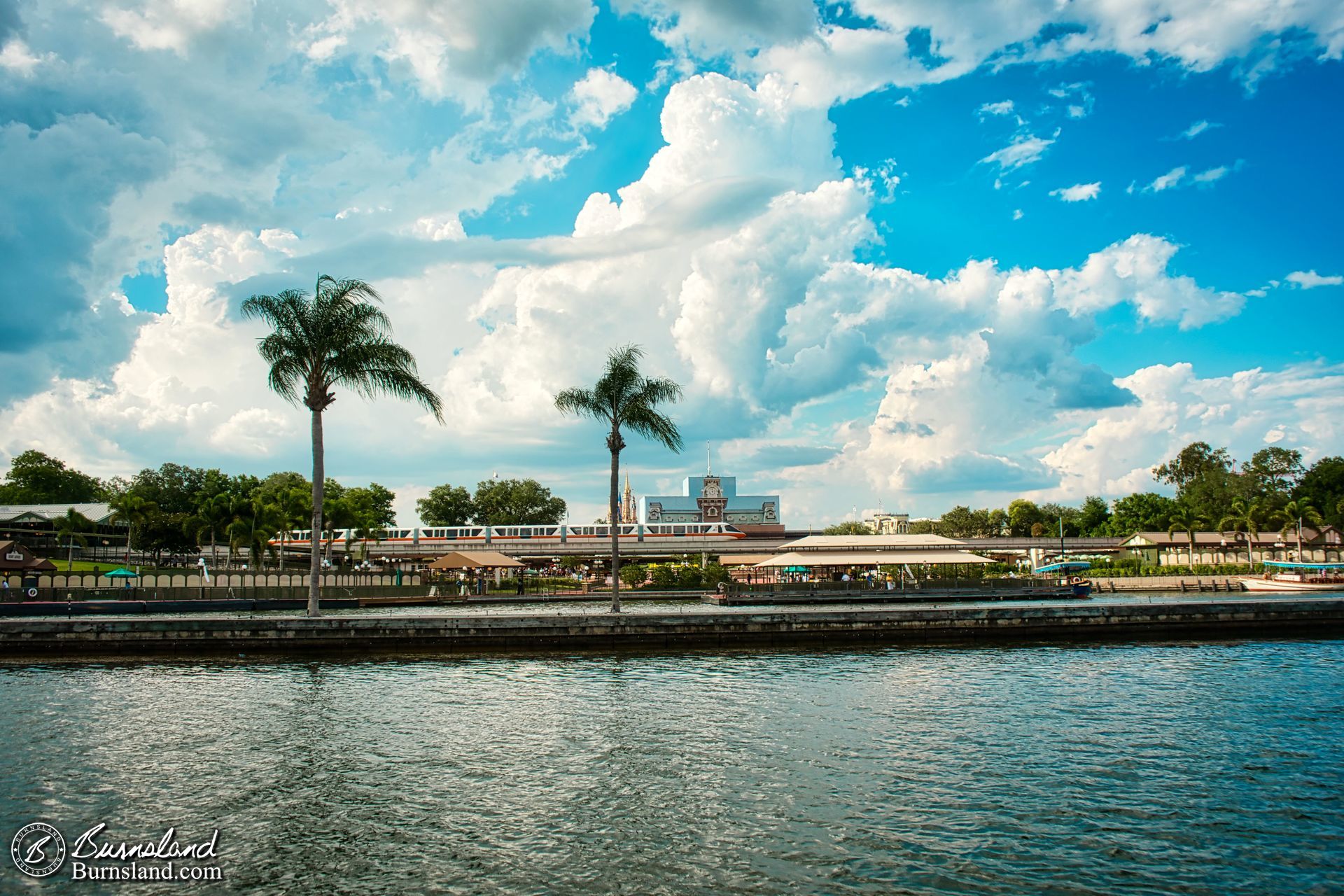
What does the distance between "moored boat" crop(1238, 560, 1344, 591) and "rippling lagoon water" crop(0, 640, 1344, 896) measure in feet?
159

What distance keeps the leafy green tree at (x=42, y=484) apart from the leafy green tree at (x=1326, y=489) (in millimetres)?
171309

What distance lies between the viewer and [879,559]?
2114 inches

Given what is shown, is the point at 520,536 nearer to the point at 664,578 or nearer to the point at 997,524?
the point at 664,578

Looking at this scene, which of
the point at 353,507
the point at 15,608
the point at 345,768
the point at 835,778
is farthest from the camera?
the point at 353,507

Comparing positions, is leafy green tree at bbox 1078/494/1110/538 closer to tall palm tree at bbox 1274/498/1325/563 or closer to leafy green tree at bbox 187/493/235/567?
tall palm tree at bbox 1274/498/1325/563

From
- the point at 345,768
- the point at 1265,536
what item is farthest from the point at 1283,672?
the point at 1265,536

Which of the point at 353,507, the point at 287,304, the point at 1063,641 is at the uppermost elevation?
the point at 287,304

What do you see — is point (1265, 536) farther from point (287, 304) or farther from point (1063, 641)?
point (287, 304)

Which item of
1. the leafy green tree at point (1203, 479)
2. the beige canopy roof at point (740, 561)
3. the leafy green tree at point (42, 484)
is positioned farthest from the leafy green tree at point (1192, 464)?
the leafy green tree at point (42, 484)

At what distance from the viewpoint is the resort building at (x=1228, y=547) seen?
94.5 m

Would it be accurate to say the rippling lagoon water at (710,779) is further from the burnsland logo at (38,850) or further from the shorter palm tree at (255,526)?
the shorter palm tree at (255,526)

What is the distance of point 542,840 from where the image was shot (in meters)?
10.8

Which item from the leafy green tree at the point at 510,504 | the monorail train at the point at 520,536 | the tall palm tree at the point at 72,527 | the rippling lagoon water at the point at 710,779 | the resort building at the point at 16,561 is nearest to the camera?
the rippling lagoon water at the point at 710,779

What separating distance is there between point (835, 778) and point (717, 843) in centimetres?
323
